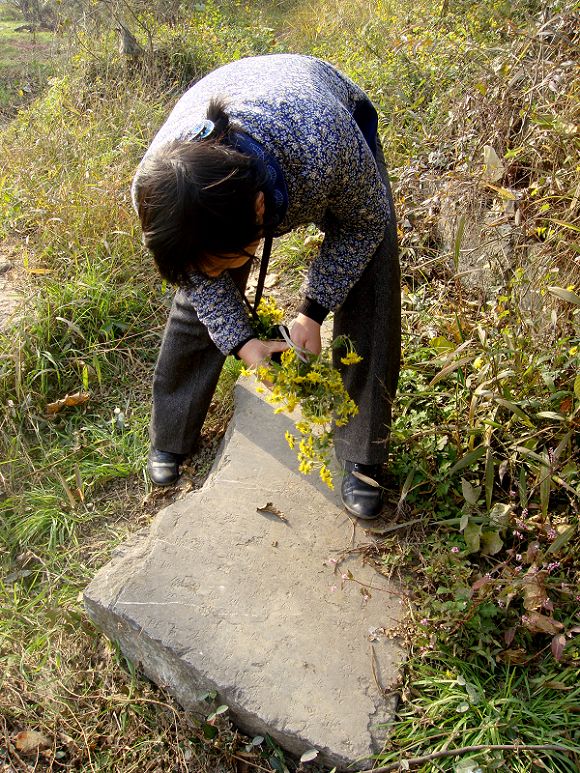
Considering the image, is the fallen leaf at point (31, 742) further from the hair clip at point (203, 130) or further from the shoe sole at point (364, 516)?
the hair clip at point (203, 130)

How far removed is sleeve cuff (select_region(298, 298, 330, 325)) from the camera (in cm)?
185

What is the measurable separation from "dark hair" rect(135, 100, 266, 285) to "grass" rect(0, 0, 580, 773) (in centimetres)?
85

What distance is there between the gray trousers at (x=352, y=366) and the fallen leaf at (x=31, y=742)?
964mm

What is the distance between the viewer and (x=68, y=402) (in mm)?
2670

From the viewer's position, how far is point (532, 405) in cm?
196

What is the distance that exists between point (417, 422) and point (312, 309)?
64cm

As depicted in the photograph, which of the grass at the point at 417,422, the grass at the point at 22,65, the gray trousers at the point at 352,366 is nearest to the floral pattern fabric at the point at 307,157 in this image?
the gray trousers at the point at 352,366

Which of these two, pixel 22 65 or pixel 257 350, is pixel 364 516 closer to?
pixel 257 350

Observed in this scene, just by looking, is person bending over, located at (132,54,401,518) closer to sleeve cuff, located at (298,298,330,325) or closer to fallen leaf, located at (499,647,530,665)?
sleeve cuff, located at (298,298,330,325)

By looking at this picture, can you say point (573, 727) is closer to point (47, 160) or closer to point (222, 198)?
point (222, 198)

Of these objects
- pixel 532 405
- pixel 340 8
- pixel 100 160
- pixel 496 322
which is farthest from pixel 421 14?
pixel 532 405

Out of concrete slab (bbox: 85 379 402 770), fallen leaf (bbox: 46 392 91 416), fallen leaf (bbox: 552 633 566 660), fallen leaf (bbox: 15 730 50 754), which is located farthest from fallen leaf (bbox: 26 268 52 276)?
fallen leaf (bbox: 552 633 566 660)

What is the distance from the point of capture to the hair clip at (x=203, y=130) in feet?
4.62

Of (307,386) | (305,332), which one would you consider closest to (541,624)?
(307,386)
